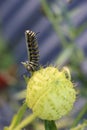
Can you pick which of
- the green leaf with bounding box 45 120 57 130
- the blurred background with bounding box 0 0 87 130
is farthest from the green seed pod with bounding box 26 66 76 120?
the blurred background with bounding box 0 0 87 130

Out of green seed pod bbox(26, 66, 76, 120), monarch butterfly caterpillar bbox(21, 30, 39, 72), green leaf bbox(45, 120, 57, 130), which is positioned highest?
monarch butterfly caterpillar bbox(21, 30, 39, 72)

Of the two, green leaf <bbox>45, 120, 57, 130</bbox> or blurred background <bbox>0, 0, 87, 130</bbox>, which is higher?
blurred background <bbox>0, 0, 87, 130</bbox>

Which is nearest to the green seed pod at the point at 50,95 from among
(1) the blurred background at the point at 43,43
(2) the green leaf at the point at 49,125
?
(2) the green leaf at the point at 49,125

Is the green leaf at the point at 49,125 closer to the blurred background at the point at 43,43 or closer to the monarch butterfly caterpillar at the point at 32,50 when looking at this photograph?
the monarch butterfly caterpillar at the point at 32,50

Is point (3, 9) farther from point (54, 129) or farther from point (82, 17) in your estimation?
point (54, 129)

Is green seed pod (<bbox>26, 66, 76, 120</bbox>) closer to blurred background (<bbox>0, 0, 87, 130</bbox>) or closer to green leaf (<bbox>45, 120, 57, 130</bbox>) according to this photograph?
green leaf (<bbox>45, 120, 57, 130</bbox>)
